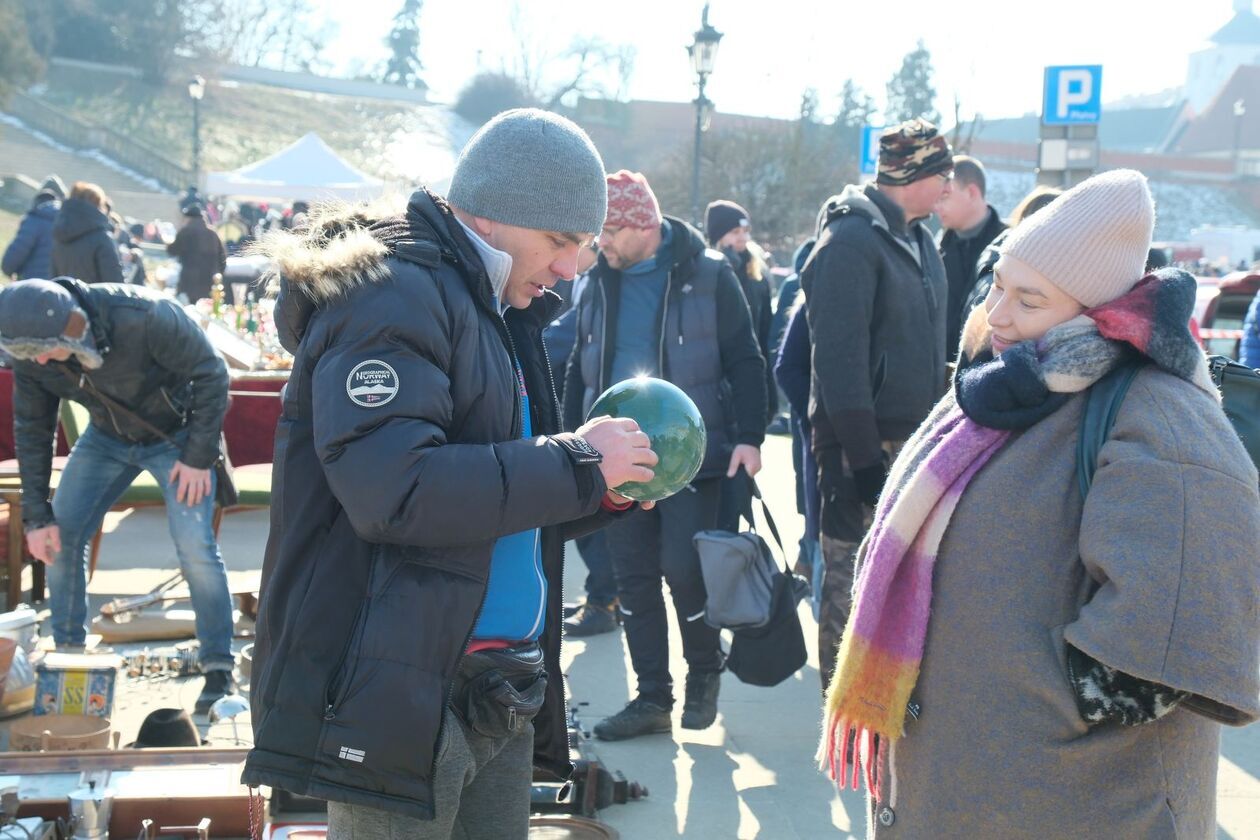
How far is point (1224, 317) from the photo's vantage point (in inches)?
354

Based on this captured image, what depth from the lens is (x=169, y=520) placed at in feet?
16.2

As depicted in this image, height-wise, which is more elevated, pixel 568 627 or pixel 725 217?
pixel 725 217

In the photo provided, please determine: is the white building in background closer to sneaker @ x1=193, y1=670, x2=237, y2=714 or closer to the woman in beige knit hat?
sneaker @ x1=193, y1=670, x2=237, y2=714

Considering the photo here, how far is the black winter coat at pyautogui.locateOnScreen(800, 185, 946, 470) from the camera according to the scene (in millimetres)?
4082

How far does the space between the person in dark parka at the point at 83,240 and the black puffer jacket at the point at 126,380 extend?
5.20m

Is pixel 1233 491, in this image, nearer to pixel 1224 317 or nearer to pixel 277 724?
pixel 277 724

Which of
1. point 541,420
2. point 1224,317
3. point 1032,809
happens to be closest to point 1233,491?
point 1032,809

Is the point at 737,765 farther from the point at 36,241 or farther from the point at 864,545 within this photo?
the point at 36,241

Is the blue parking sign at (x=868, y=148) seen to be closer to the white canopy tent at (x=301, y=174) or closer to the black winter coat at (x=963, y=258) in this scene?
the black winter coat at (x=963, y=258)

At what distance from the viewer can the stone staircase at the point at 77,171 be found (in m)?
46.1

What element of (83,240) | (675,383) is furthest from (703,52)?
(675,383)

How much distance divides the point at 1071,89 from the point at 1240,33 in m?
116

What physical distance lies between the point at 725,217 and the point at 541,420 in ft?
20.6

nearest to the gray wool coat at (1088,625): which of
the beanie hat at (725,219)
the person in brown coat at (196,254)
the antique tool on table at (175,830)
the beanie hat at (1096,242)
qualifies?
the beanie hat at (1096,242)
